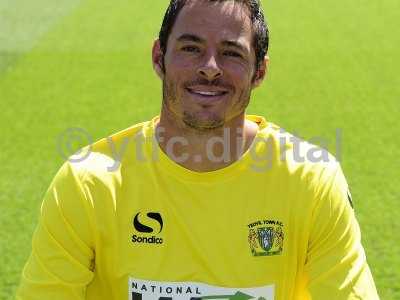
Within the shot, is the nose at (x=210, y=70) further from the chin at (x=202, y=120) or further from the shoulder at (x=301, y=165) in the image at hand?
the shoulder at (x=301, y=165)

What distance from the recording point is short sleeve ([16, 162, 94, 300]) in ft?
6.35

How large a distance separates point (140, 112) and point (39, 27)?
4.02 m

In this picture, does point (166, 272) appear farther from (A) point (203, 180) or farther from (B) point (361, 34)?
(B) point (361, 34)

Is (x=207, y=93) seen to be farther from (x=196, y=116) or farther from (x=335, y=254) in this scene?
(x=335, y=254)

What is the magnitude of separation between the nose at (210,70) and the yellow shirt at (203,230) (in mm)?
276

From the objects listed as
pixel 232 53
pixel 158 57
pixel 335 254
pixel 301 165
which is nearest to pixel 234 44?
pixel 232 53

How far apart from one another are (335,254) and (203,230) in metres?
0.36

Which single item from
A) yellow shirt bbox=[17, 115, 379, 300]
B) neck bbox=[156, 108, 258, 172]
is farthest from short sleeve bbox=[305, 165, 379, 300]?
neck bbox=[156, 108, 258, 172]

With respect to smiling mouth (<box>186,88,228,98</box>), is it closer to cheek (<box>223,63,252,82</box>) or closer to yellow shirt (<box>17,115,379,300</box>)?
cheek (<box>223,63,252,82</box>)

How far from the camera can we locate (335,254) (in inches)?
77.9

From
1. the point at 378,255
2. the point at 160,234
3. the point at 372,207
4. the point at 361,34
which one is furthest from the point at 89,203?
the point at 361,34

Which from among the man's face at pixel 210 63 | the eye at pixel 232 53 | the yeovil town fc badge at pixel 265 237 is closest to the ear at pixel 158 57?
the man's face at pixel 210 63

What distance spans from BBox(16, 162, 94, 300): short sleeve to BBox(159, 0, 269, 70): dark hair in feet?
1.56

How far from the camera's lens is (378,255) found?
13.5 ft
